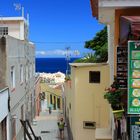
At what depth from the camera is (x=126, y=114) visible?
7895 mm

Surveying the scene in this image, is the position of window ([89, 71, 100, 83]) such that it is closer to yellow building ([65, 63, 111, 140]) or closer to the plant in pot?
yellow building ([65, 63, 111, 140])

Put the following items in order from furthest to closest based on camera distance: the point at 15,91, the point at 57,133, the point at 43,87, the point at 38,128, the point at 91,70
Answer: the point at 43,87 → the point at 38,128 → the point at 57,133 → the point at 15,91 → the point at 91,70

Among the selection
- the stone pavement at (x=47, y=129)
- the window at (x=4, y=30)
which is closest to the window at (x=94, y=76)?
the stone pavement at (x=47, y=129)

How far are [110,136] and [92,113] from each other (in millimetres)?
10746

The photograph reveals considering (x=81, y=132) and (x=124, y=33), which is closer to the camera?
(x=124, y=33)

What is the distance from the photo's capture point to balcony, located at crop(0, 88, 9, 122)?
61.7 feet

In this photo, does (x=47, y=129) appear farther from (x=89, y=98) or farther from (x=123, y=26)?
(x=123, y=26)

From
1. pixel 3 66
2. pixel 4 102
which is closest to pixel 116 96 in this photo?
pixel 4 102

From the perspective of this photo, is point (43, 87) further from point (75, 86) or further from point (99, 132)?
point (99, 132)

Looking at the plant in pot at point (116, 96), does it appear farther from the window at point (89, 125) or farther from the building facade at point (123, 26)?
the window at point (89, 125)

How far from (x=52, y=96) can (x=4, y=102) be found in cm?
3664

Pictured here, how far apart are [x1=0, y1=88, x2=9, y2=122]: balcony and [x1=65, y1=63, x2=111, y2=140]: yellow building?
3868 mm

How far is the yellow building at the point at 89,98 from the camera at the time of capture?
2200 centimetres

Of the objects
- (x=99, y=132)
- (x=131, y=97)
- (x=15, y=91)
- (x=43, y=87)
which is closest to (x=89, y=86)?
(x=15, y=91)
